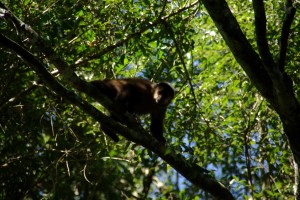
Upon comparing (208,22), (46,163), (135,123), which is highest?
(208,22)

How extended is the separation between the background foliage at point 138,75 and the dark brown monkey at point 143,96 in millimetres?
148

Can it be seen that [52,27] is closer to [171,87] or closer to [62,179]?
[171,87]

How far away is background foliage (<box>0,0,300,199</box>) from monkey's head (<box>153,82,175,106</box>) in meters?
0.11

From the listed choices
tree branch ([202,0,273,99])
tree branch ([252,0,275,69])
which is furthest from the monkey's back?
tree branch ([252,0,275,69])

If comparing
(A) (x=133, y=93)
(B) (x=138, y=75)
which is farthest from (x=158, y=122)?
(B) (x=138, y=75)

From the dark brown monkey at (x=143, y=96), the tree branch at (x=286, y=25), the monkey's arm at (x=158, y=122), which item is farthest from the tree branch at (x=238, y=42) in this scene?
the monkey's arm at (x=158, y=122)

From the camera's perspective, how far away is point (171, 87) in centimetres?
641

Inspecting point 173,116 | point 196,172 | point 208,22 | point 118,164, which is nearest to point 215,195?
point 196,172

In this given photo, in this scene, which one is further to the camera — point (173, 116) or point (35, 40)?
point (173, 116)

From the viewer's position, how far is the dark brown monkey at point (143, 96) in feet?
20.0

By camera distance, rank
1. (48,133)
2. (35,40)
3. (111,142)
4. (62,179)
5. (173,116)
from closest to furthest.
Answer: (35,40) < (173,116) < (111,142) < (62,179) < (48,133)

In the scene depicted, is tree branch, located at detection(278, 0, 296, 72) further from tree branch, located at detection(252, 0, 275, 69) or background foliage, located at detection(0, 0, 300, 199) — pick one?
background foliage, located at detection(0, 0, 300, 199)

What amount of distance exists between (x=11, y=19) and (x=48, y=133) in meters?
4.35

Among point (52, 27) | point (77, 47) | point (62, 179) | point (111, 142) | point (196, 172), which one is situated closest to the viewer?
point (196, 172)
